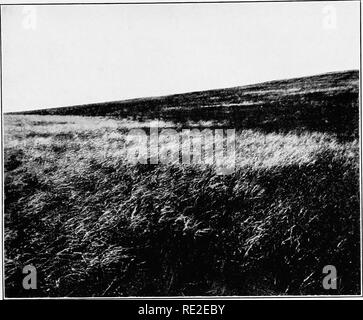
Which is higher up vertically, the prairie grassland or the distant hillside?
the distant hillside

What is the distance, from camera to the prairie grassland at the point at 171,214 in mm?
3080

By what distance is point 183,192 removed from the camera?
3111 millimetres

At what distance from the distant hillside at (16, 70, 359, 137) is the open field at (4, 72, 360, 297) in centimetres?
1

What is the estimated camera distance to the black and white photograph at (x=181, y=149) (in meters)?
3.09

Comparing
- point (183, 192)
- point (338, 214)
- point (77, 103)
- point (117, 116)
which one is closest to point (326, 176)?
point (338, 214)

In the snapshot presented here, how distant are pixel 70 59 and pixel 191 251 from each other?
128 centimetres

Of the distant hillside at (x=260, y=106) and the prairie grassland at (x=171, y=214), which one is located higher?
the distant hillside at (x=260, y=106)

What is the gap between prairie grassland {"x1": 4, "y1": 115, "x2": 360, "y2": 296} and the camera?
3.08 metres

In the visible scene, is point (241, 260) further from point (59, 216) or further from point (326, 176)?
point (59, 216)

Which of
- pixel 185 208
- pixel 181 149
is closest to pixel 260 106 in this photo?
pixel 181 149

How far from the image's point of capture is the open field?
3.08 m

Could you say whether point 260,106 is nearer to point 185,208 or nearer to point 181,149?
point 181,149

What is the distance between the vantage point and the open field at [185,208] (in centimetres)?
308

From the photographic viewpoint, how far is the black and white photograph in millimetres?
3086
